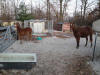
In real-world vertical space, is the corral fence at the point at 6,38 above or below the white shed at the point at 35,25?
below

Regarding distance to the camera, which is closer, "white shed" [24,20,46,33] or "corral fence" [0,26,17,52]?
"corral fence" [0,26,17,52]

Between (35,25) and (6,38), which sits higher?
(35,25)

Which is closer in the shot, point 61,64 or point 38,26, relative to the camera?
point 61,64

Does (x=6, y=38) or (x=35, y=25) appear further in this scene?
(x=35, y=25)

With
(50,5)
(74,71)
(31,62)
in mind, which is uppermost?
(50,5)

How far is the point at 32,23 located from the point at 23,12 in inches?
267

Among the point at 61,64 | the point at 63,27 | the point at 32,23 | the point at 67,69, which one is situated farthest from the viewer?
the point at 63,27

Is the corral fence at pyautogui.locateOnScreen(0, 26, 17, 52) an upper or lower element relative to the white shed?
lower

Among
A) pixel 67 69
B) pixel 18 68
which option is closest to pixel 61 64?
pixel 67 69

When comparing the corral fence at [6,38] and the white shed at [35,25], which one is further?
the white shed at [35,25]

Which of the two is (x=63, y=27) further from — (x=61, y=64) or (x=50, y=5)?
(x=61, y=64)

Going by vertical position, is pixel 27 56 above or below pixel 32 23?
below

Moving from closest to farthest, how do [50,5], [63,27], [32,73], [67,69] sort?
[32,73] < [67,69] < [63,27] < [50,5]

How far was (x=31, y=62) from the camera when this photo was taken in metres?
2.95
